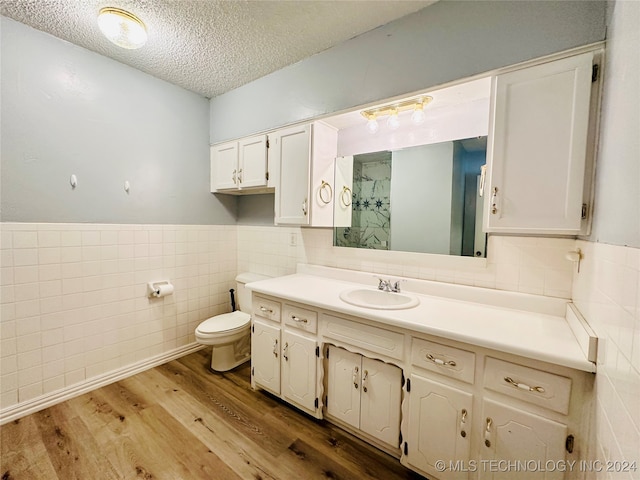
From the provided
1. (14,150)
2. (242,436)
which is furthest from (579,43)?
(14,150)

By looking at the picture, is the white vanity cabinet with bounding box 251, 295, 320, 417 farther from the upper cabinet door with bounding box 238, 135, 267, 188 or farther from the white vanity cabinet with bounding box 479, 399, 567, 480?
the upper cabinet door with bounding box 238, 135, 267, 188

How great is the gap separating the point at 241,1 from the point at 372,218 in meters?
1.55

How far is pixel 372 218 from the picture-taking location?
201 cm

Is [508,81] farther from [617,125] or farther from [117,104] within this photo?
[117,104]

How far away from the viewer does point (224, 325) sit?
7.48ft

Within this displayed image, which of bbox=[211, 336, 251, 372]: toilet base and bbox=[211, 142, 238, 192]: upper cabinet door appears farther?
bbox=[211, 142, 238, 192]: upper cabinet door

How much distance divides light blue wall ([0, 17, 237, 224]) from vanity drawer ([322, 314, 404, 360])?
1.87 meters

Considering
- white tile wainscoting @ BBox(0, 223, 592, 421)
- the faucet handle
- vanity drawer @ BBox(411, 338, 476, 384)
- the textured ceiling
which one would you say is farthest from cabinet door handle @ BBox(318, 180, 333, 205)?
vanity drawer @ BBox(411, 338, 476, 384)

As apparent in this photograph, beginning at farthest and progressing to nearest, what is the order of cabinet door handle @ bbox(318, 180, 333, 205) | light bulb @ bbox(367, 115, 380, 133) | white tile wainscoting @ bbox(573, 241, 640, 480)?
cabinet door handle @ bbox(318, 180, 333, 205) → light bulb @ bbox(367, 115, 380, 133) → white tile wainscoting @ bbox(573, 241, 640, 480)

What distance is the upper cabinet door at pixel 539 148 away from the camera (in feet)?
3.60

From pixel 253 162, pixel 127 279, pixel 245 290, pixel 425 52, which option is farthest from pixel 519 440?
pixel 127 279

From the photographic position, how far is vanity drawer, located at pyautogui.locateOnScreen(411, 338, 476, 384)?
1.13 meters

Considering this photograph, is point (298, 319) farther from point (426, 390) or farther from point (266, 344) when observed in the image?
point (426, 390)

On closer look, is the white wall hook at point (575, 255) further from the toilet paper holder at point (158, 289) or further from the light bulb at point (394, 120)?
the toilet paper holder at point (158, 289)
